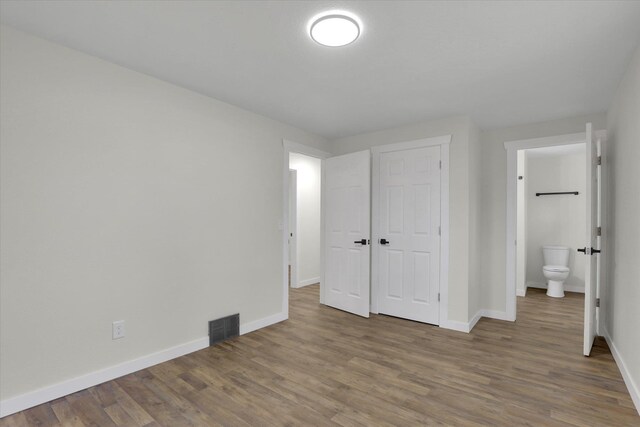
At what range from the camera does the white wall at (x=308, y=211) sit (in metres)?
5.92

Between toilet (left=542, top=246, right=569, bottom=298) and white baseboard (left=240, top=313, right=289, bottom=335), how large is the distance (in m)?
4.38

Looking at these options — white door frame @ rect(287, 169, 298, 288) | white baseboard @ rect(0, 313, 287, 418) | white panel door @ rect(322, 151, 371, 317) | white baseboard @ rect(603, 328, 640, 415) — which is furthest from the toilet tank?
white baseboard @ rect(0, 313, 287, 418)

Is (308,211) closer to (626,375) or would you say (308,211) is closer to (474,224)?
(474,224)

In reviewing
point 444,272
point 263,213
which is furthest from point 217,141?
point 444,272

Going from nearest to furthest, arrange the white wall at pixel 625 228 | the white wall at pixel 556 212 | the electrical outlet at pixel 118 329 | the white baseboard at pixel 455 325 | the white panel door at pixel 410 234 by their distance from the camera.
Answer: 1. the white wall at pixel 625 228
2. the electrical outlet at pixel 118 329
3. the white baseboard at pixel 455 325
4. the white panel door at pixel 410 234
5. the white wall at pixel 556 212

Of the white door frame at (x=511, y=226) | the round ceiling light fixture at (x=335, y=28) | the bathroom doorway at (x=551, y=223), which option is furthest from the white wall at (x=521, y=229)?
the round ceiling light fixture at (x=335, y=28)

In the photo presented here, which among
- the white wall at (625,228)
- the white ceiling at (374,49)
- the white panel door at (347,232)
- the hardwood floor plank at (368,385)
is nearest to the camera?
the white ceiling at (374,49)

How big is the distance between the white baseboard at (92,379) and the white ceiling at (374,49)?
2.27 meters

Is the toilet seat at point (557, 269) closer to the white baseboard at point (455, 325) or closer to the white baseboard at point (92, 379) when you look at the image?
the white baseboard at point (455, 325)

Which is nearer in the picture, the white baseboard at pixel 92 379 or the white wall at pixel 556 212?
the white baseboard at pixel 92 379

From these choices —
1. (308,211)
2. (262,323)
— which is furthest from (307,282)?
(262,323)

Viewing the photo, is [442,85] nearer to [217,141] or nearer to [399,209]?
[399,209]

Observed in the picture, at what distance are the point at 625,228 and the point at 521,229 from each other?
332cm

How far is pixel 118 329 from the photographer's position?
2383 millimetres
